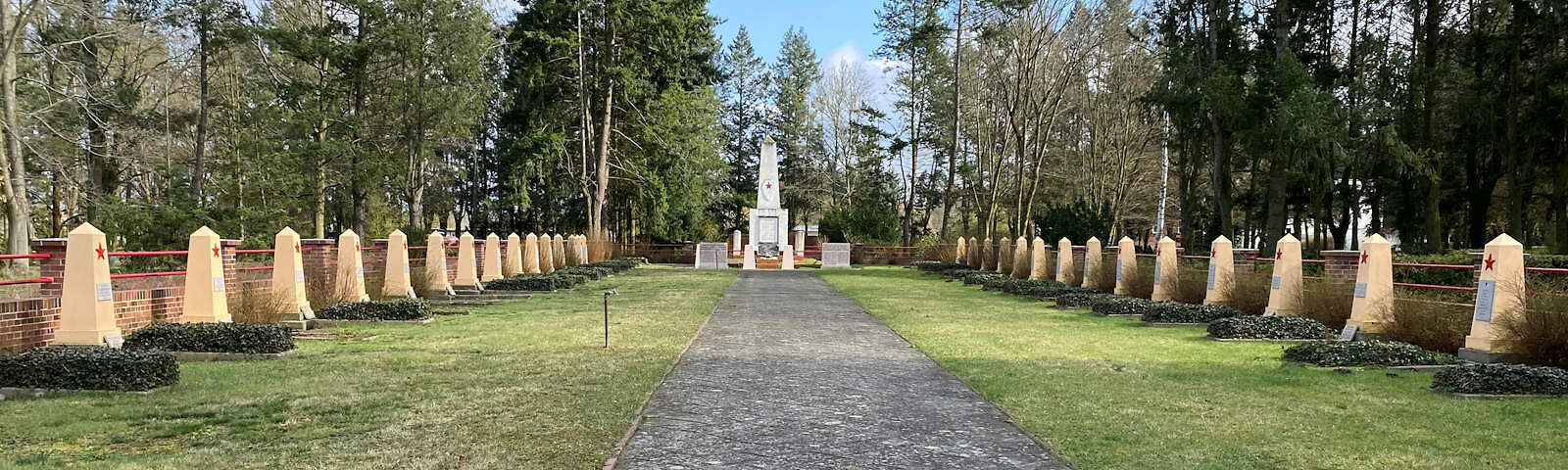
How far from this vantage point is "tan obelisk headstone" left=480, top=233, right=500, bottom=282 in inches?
853

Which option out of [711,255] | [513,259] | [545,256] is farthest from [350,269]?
[711,255]

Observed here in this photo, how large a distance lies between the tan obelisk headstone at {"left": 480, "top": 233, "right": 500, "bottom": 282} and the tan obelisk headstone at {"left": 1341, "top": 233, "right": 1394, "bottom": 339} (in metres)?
17.4

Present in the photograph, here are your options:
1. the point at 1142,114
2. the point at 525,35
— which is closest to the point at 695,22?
the point at 525,35

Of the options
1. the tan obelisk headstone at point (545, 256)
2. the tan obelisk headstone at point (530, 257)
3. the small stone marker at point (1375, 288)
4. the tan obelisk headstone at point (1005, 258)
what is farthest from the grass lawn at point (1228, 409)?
the tan obelisk headstone at point (545, 256)

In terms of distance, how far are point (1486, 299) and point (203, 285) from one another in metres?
13.7

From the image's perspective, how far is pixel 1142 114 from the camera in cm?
3145

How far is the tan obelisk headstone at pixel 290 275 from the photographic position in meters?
12.1

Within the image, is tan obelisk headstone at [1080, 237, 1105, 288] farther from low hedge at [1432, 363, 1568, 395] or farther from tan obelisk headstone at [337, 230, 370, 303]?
tan obelisk headstone at [337, 230, 370, 303]

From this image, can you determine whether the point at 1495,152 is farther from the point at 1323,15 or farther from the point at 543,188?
the point at 543,188

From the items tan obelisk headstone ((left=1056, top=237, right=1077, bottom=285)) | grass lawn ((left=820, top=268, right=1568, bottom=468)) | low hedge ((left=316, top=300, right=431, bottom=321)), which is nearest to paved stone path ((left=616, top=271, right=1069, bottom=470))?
grass lawn ((left=820, top=268, right=1568, bottom=468))

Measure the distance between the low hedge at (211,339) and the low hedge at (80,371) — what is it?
191cm

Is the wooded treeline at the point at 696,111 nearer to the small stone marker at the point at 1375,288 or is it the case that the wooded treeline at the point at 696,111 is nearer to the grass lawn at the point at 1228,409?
the small stone marker at the point at 1375,288

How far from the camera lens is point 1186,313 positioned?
1346cm

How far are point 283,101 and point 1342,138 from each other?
32.1 m
